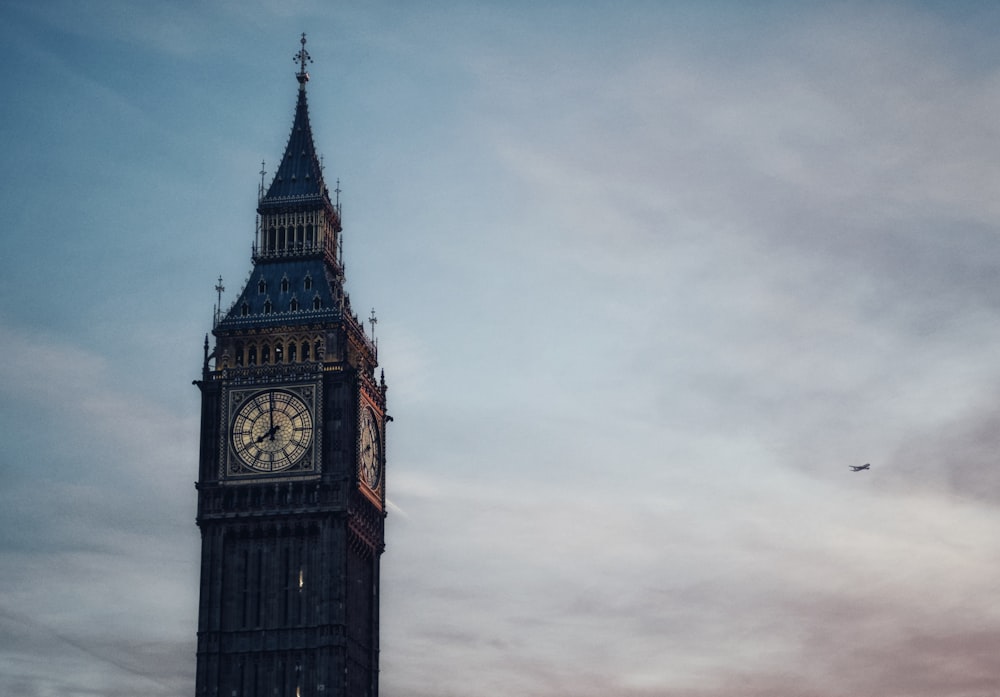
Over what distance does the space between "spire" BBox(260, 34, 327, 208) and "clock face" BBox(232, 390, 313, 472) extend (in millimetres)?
19344

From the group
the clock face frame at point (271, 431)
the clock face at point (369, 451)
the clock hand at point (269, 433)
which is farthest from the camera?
the clock face at point (369, 451)

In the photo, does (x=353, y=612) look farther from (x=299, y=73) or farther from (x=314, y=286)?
(x=299, y=73)

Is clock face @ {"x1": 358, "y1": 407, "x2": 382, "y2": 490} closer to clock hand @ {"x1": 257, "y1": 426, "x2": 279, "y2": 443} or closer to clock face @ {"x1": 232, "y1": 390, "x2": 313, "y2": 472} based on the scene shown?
clock face @ {"x1": 232, "y1": 390, "x2": 313, "y2": 472}

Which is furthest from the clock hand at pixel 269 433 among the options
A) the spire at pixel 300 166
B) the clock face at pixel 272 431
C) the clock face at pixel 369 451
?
the spire at pixel 300 166

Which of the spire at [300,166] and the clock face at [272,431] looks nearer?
the clock face at [272,431]

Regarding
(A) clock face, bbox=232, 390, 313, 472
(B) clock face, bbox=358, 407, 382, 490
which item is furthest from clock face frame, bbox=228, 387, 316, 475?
(B) clock face, bbox=358, 407, 382, 490

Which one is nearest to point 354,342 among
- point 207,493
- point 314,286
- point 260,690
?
point 314,286

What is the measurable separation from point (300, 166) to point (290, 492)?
31.1 metres

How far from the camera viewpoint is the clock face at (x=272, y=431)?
151 m

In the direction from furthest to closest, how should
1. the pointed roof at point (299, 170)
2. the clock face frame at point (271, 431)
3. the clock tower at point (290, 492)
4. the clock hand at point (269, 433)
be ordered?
the pointed roof at point (299, 170) < the clock hand at point (269, 433) < the clock face frame at point (271, 431) < the clock tower at point (290, 492)

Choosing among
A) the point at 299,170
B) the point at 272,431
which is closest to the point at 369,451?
the point at 272,431

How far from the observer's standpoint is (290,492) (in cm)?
15025

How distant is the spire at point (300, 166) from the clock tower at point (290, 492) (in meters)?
5.41

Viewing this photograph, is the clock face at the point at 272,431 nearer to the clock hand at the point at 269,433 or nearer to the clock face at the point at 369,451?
the clock hand at the point at 269,433
